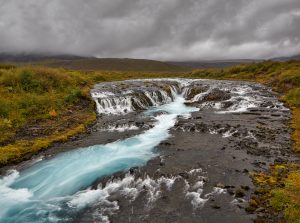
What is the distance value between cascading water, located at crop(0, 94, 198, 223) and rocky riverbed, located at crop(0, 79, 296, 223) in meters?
0.84

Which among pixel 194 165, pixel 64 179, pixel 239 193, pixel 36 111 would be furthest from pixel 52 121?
pixel 239 193

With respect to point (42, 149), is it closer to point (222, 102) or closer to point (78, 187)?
point (78, 187)

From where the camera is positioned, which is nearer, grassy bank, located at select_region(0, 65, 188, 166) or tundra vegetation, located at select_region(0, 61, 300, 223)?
tundra vegetation, located at select_region(0, 61, 300, 223)

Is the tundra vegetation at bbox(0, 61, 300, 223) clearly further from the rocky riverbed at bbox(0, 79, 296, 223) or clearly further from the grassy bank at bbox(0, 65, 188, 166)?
the rocky riverbed at bbox(0, 79, 296, 223)

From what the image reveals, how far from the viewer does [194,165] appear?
1570cm

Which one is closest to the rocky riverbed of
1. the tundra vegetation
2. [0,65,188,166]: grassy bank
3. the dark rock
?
the dark rock

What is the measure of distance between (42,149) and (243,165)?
1386 centimetres

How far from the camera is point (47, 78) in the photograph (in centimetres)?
3531

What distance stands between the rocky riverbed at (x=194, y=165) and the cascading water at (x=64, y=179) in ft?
2.76

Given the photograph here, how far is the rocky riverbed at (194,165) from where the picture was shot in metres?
11.2

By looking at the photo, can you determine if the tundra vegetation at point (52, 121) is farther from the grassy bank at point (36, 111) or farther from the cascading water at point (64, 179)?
the cascading water at point (64, 179)

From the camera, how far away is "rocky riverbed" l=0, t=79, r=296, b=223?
36.9ft

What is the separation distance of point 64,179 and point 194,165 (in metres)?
7.60

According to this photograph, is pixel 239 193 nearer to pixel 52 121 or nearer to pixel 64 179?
pixel 64 179
